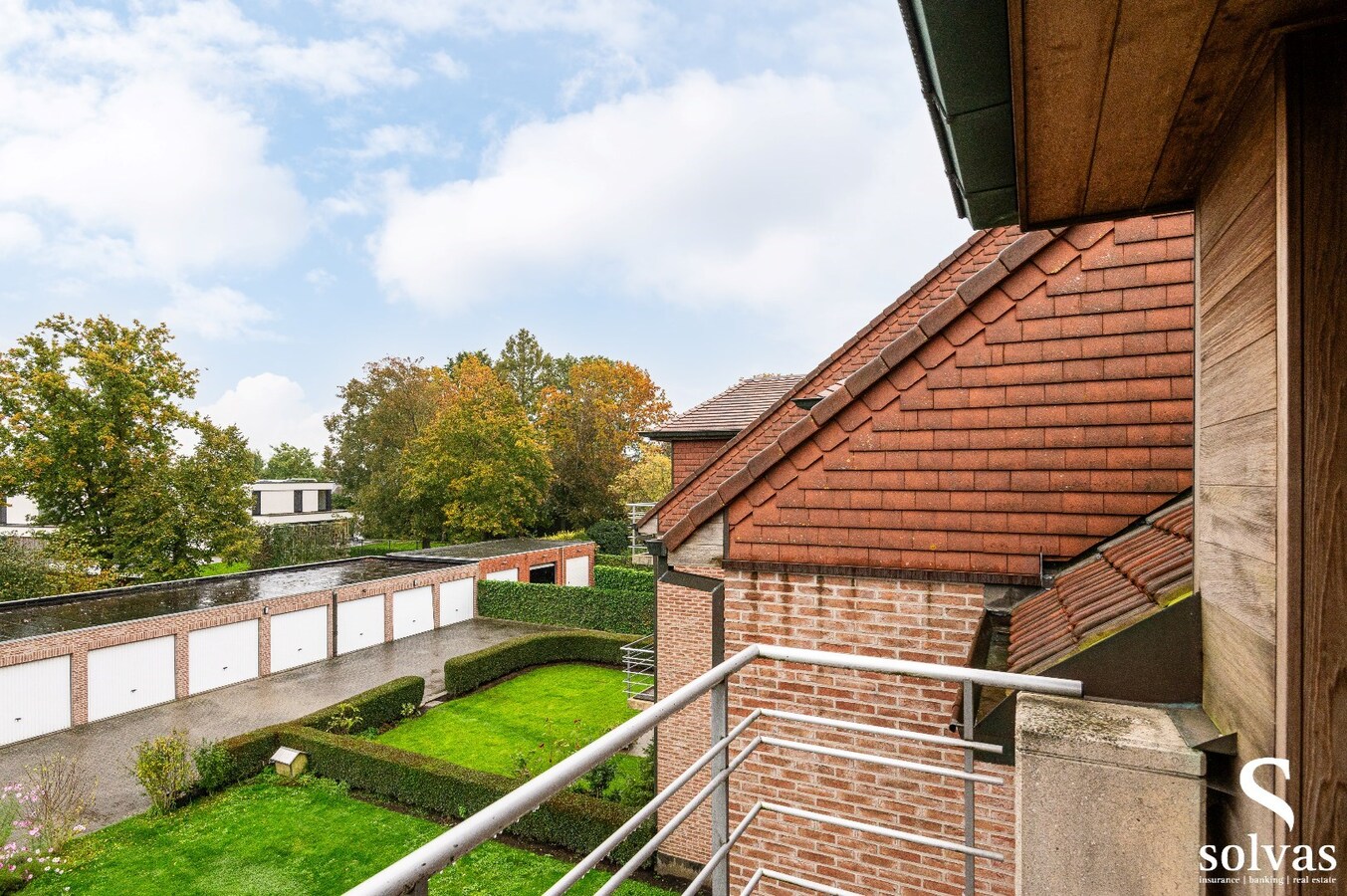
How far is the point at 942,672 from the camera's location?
2182mm

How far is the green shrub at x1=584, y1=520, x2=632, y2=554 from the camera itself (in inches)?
1369

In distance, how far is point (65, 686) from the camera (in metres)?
14.7

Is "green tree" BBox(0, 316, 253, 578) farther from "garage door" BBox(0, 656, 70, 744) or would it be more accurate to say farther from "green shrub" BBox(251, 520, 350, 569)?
"garage door" BBox(0, 656, 70, 744)

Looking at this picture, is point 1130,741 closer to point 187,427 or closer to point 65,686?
point 65,686

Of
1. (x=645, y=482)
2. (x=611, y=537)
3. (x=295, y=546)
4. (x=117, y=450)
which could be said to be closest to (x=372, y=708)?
(x=117, y=450)

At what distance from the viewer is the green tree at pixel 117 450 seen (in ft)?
72.3

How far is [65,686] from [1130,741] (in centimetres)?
2065

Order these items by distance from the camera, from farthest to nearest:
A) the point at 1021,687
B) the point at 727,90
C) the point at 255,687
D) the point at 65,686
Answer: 1. the point at 727,90
2. the point at 255,687
3. the point at 65,686
4. the point at 1021,687

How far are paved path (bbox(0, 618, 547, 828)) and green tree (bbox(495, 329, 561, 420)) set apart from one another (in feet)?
97.8

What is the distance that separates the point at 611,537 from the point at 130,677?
70.9ft

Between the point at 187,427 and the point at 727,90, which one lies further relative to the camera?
the point at 187,427

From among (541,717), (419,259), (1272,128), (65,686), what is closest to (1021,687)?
(1272,128)

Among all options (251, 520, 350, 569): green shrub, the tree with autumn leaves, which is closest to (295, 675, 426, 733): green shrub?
the tree with autumn leaves

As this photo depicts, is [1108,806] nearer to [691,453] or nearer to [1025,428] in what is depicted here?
[1025,428]
